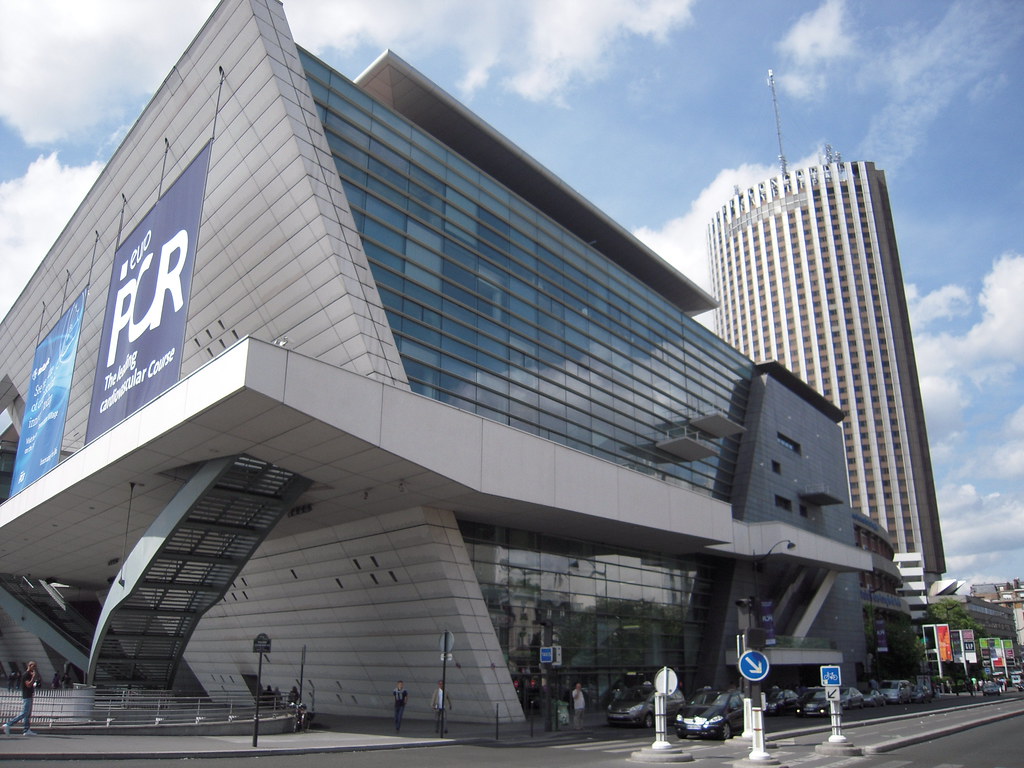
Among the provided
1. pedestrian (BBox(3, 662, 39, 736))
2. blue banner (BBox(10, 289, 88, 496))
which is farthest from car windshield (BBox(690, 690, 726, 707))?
blue banner (BBox(10, 289, 88, 496))

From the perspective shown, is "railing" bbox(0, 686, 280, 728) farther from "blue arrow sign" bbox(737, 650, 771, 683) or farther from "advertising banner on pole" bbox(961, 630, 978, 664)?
"advertising banner on pole" bbox(961, 630, 978, 664)

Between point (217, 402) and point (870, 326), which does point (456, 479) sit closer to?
point (217, 402)

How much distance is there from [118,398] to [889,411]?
13656 cm

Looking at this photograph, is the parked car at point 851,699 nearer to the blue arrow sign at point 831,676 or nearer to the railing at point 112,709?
the blue arrow sign at point 831,676

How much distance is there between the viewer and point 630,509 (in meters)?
29.5

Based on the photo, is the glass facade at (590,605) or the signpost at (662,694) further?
the glass facade at (590,605)

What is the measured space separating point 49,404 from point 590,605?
25.1 m

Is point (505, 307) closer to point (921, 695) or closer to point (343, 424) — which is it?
point (343, 424)

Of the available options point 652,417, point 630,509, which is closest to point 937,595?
point 652,417

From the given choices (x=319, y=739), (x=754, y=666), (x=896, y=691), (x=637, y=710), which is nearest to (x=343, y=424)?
(x=319, y=739)

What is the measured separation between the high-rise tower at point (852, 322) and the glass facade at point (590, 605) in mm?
105936

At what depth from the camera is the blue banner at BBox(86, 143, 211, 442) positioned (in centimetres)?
2338

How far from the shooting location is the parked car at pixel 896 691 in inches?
2005

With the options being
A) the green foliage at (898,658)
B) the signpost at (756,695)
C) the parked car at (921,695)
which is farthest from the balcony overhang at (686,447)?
the green foliage at (898,658)
